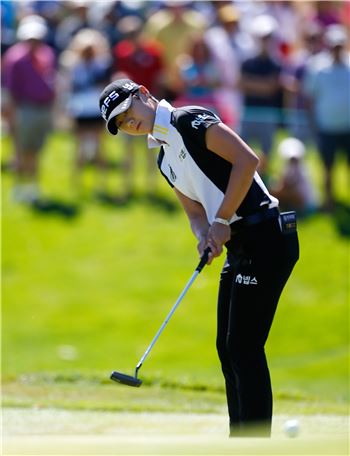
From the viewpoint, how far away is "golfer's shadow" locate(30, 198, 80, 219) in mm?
16000

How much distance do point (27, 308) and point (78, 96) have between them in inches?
135

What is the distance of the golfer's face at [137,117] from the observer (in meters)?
5.96

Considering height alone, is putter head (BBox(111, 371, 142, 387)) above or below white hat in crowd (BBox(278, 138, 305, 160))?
below

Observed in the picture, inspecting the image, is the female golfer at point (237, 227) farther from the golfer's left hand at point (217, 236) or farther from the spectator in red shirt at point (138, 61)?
the spectator in red shirt at point (138, 61)

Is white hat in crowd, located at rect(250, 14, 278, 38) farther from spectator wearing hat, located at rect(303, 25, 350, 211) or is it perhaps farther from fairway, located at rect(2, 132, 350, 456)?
fairway, located at rect(2, 132, 350, 456)

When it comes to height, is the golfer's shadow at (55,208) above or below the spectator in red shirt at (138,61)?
below

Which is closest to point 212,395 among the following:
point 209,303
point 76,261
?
point 209,303

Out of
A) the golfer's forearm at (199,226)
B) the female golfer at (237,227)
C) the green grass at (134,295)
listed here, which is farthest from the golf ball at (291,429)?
the green grass at (134,295)

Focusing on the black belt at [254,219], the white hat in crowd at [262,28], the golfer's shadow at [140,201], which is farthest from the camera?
the golfer's shadow at [140,201]

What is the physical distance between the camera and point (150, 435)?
22.9ft

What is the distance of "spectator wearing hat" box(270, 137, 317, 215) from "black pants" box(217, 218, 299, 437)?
344 inches

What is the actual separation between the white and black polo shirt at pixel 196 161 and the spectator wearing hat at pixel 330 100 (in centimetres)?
901

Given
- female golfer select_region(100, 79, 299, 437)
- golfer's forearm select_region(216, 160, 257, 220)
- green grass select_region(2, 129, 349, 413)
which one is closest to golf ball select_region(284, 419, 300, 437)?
female golfer select_region(100, 79, 299, 437)

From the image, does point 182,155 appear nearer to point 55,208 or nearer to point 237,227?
point 237,227
